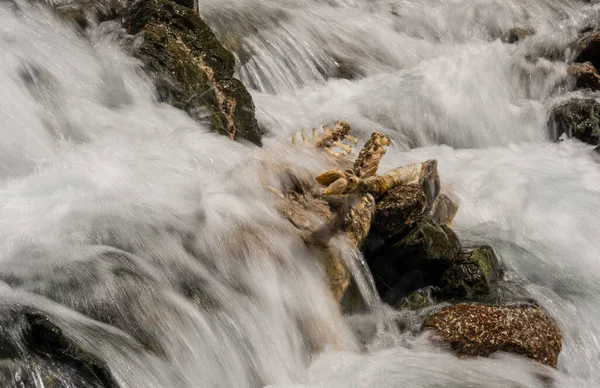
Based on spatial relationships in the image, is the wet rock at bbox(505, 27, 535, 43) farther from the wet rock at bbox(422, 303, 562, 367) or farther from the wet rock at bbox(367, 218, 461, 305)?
the wet rock at bbox(422, 303, 562, 367)

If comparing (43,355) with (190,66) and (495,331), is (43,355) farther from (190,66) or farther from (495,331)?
(190,66)

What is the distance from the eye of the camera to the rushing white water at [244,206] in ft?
16.0

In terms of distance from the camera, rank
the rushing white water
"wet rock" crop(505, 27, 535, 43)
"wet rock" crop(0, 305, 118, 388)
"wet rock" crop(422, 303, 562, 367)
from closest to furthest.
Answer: "wet rock" crop(0, 305, 118, 388) → the rushing white water → "wet rock" crop(422, 303, 562, 367) → "wet rock" crop(505, 27, 535, 43)

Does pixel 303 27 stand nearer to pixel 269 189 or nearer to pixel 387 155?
pixel 387 155

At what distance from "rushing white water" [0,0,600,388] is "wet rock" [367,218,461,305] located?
440 mm

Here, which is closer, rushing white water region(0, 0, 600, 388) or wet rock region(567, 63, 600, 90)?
rushing white water region(0, 0, 600, 388)

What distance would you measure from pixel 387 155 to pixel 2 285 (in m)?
6.07

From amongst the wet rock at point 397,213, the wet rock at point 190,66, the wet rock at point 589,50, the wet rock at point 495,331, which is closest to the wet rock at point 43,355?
the wet rock at point 495,331

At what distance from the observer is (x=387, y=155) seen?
9.68 meters

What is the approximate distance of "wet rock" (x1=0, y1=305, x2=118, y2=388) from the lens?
3.77 m

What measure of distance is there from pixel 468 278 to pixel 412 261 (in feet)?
1.67

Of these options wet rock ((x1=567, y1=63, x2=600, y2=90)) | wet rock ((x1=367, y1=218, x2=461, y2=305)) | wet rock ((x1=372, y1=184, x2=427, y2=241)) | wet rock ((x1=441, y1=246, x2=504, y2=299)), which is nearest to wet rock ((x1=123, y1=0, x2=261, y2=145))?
wet rock ((x1=372, y1=184, x2=427, y2=241))

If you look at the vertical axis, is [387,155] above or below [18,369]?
below

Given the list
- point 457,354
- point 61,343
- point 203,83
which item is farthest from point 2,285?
point 203,83
